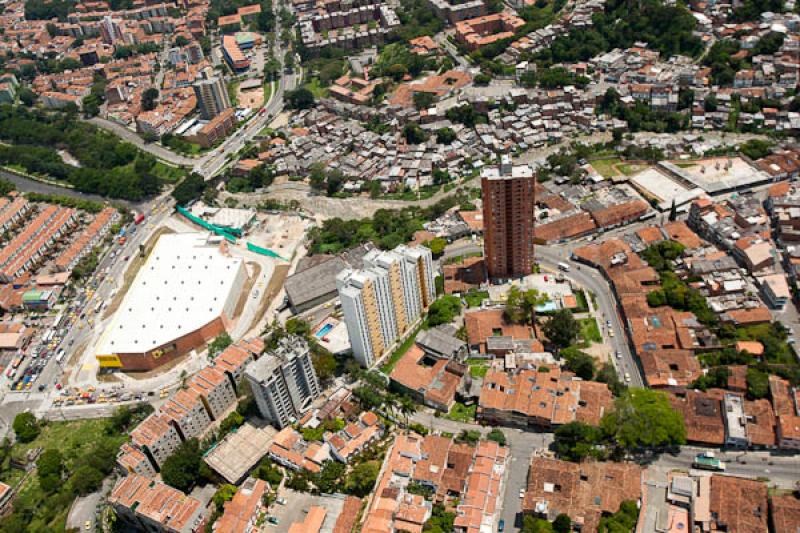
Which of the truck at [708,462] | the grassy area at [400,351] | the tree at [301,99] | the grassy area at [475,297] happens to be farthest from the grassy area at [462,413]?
the tree at [301,99]

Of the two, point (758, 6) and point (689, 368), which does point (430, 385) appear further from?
point (758, 6)

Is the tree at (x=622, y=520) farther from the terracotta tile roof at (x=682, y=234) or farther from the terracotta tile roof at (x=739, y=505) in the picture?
the terracotta tile roof at (x=682, y=234)

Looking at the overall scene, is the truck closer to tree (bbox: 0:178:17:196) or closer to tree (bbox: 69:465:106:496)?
tree (bbox: 69:465:106:496)

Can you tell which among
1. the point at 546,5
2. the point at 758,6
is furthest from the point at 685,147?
the point at 546,5

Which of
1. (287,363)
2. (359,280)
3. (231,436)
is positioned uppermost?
(359,280)

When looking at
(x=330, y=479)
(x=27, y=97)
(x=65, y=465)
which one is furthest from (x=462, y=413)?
(x=27, y=97)

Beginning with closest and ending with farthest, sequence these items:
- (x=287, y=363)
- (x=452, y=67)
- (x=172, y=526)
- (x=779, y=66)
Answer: (x=172, y=526), (x=287, y=363), (x=779, y=66), (x=452, y=67)
